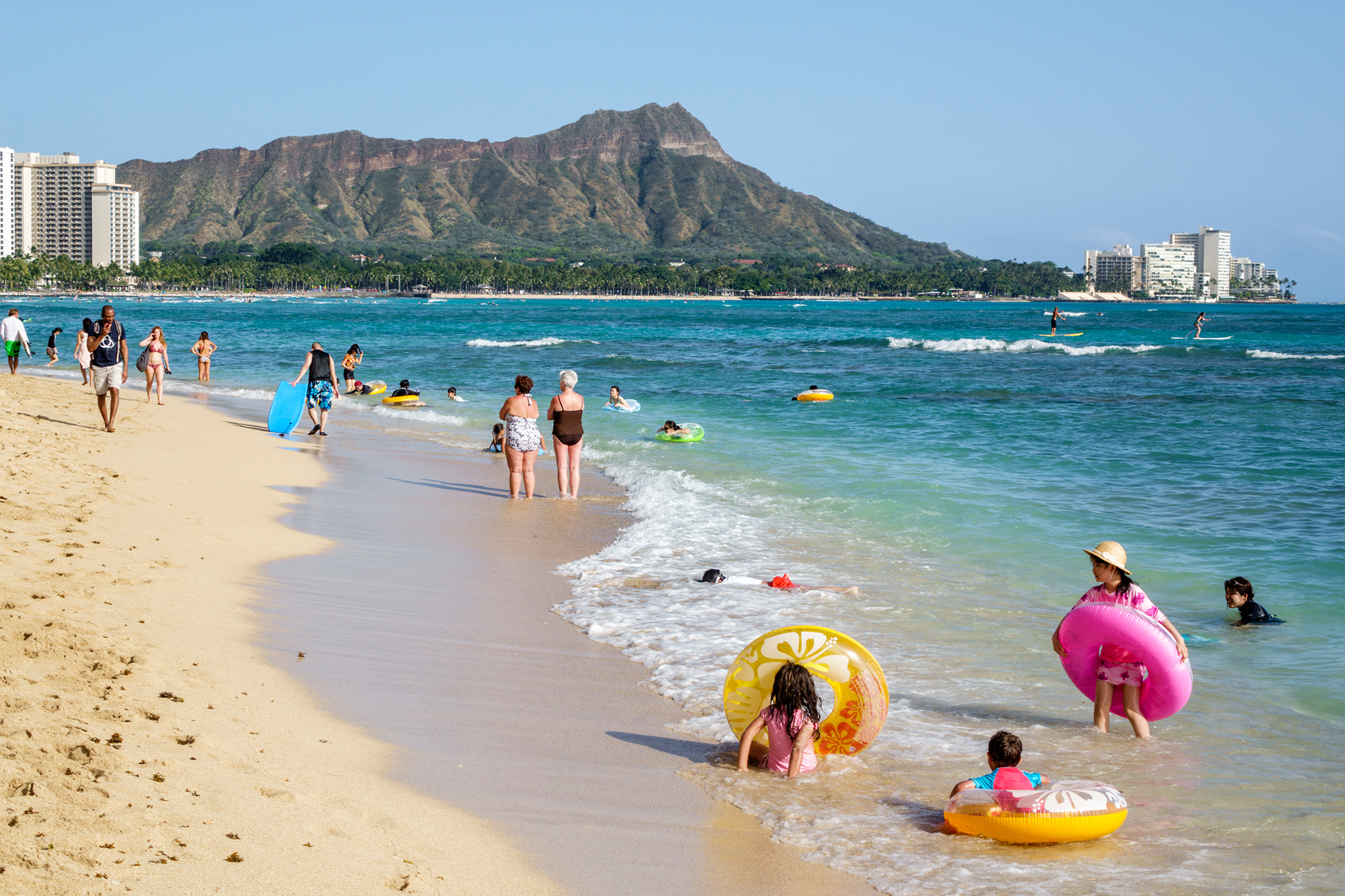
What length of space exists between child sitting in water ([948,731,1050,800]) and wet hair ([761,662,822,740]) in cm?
74

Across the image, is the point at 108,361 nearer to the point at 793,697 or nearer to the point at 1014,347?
the point at 793,697

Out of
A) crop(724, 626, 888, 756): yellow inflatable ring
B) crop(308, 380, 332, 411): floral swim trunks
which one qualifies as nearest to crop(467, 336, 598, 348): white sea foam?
crop(308, 380, 332, 411): floral swim trunks

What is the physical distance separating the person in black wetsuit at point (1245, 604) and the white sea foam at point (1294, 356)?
142ft

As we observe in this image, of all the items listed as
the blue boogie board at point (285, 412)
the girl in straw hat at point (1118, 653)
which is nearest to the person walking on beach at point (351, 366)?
the blue boogie board at point (285, 412)

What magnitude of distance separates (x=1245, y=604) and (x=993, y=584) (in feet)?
6.11

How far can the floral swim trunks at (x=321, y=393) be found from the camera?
17.2 meters

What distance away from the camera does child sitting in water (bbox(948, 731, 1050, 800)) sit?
455cm

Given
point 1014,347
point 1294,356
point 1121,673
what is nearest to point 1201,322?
point 1014,347

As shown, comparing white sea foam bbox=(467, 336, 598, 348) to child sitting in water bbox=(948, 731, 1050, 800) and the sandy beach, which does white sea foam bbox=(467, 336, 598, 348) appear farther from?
child sitting in water bbox=(948, 731, 1050, 800)

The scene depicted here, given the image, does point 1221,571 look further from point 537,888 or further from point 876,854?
point 537,888

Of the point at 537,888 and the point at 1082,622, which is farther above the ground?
the point at 1082,622

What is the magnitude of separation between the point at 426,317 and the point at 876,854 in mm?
104795

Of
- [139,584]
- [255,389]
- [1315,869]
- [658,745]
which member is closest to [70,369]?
[255,389]

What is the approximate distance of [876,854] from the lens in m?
4.39
